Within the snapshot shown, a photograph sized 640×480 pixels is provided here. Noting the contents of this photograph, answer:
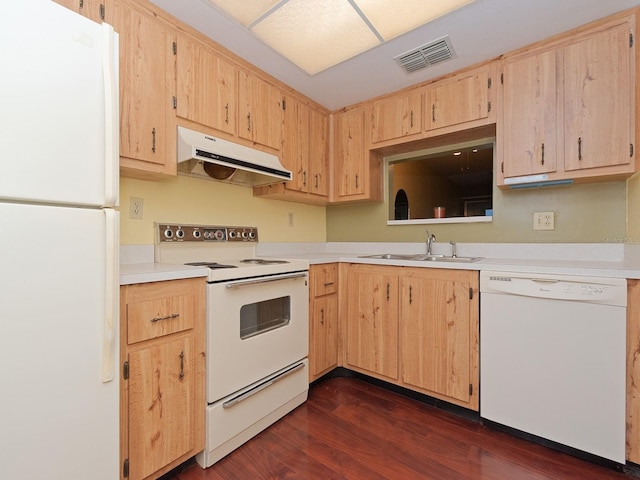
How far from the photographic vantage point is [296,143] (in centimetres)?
240

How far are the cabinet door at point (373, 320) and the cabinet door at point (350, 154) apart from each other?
2.66 feet

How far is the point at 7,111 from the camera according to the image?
83cm

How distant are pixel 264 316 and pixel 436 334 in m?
1.09

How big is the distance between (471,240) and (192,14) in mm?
2337

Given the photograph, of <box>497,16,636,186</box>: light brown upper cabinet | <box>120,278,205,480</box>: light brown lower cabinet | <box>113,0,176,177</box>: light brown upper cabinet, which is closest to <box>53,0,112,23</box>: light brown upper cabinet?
<box>113,0,176,177</box>: light brown upper cabinet

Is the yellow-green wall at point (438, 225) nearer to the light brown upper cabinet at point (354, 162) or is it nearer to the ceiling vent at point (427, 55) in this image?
the light brown upper cabinet at point (354, 162)

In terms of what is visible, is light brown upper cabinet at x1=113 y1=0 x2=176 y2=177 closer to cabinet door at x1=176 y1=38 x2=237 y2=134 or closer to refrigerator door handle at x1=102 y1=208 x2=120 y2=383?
→ cabinet door at x1=176 y1=38 x2=237 y2=134

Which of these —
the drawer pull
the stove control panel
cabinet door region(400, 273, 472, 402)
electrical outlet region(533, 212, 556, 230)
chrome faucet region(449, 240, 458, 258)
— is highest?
electrical outlet region(533, 212, 556, 230)

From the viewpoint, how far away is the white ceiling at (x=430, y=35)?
5.03ft

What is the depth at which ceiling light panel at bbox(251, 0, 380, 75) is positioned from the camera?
5.09 ft

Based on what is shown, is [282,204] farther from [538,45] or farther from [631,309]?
[631,309]

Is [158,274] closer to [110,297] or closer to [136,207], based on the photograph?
[110,297]

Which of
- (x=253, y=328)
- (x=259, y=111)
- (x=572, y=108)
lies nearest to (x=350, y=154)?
(x=259, y=111)

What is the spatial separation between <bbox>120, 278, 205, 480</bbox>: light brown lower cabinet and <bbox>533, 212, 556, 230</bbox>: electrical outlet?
217 centimetres
